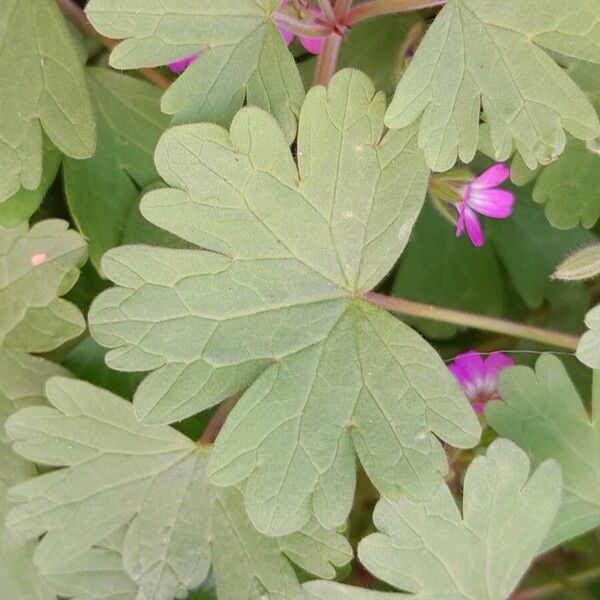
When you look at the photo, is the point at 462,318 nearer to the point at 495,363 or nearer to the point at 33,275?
the point at 495,363

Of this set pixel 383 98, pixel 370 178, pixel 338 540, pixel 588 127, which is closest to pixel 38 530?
pixel 338 540

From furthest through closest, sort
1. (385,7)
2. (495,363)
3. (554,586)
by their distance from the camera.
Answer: (554,586), (495,363), (385,7)

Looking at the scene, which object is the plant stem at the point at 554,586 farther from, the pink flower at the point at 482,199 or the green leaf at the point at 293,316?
the pink flower at the point at 482,199

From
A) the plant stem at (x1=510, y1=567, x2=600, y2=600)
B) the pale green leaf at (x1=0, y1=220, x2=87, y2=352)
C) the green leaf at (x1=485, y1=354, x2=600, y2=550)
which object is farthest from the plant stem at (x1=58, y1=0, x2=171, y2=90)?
the plant stem at (x1=510, y1=567, x2=600, y2=600)

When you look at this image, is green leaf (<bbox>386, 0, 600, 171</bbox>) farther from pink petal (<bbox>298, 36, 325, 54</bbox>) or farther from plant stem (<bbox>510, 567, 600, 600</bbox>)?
plant stem (<bbox>510, 567, 600, 600</bbox>)

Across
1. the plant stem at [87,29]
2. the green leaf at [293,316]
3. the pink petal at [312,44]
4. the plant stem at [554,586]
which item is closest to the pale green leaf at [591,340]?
the green leaf at [293,316]

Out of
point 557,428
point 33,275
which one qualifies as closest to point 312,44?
point 33,275
